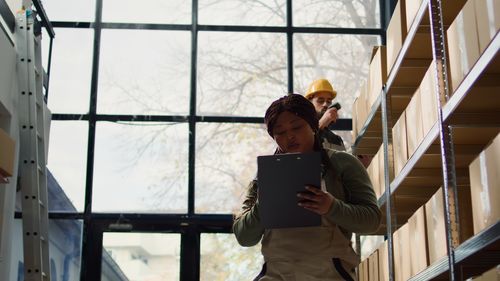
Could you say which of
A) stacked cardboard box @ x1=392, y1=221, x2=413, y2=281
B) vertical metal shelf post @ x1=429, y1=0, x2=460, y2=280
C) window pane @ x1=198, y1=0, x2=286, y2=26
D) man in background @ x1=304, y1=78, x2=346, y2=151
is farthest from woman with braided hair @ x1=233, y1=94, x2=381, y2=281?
window pane @ x1=198, y1=0, x2=286, y2=26

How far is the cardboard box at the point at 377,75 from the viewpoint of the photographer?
4.17 m

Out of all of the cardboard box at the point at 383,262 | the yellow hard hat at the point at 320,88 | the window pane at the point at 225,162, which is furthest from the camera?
the window pane at the point at 225,162

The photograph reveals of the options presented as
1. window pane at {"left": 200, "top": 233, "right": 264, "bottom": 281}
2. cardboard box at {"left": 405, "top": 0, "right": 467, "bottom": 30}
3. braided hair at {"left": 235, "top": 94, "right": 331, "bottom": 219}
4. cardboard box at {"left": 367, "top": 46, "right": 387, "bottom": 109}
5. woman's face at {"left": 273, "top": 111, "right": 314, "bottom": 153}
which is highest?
cardboard box at {"left": 367, "top": 46, "right": 387, "bottom": 109}

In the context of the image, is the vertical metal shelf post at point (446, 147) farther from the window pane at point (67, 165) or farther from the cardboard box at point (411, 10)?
the window pane at point (67, 165)

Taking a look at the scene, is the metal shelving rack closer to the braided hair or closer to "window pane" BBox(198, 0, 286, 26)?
the braided hair

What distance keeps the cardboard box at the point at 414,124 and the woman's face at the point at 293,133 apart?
1282 mm

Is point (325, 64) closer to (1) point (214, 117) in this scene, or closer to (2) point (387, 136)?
(1) point (214, 117)

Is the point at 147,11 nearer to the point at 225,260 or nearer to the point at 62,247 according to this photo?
the point at 62,247

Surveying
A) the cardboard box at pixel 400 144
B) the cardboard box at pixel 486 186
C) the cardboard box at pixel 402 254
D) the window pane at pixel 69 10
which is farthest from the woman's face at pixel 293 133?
the window pane at pixel 69 10

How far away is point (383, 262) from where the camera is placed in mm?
3900

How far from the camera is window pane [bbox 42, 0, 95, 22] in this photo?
6.14 meters

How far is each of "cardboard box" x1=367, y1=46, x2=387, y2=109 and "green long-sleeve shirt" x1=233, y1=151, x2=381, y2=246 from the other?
86.2 inches

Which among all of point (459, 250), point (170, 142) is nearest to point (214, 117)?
point (170, 142)

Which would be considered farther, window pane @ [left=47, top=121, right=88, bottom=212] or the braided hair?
window pane @ [left=47, top=121, right=88, bottom=212]
